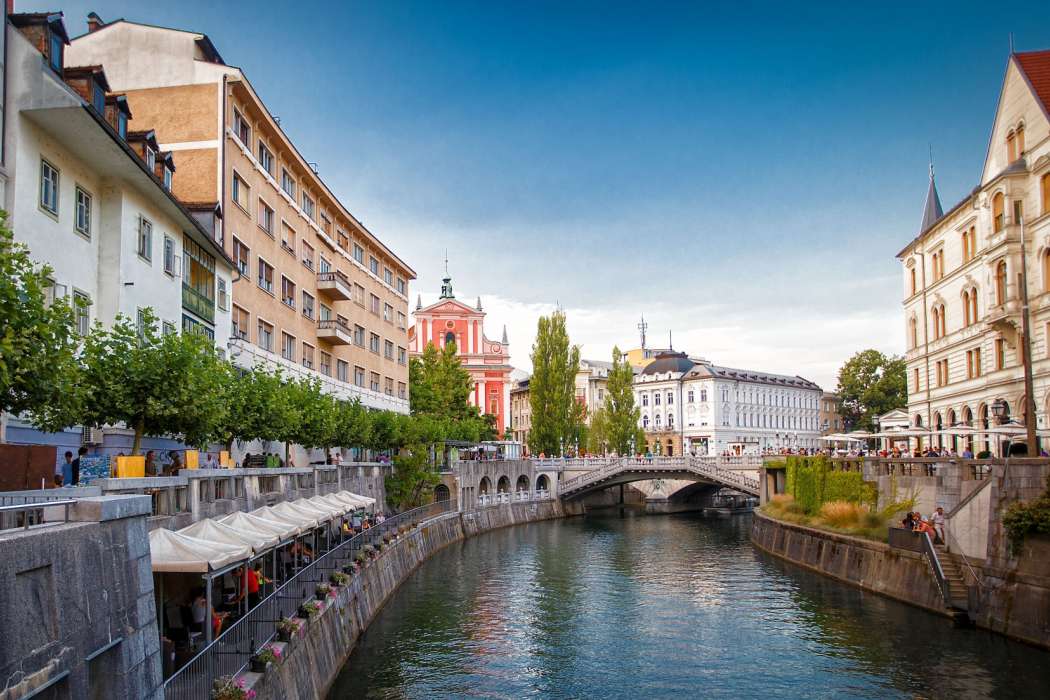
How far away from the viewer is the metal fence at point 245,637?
13883 millimetres

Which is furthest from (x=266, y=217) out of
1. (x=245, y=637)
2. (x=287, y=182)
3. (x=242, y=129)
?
(x=245, y=637)

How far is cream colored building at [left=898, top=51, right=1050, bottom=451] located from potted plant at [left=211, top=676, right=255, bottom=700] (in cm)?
3917

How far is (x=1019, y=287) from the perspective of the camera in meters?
43.7

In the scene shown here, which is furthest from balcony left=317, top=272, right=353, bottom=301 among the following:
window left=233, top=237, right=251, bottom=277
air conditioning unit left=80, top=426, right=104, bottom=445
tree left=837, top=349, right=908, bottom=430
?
tree left=837, top=349, right=908, bottom=430

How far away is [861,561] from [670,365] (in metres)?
99.4

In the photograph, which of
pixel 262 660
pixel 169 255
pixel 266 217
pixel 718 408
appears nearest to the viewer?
pixel 262 660

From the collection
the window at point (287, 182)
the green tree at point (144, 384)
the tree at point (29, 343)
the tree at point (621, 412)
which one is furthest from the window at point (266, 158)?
the tree at point (621, 412)

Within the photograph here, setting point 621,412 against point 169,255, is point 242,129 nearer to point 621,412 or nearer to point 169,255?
point 169,255

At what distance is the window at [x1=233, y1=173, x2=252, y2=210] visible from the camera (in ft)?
139

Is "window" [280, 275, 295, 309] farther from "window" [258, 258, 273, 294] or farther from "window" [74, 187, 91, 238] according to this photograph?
"window" [74, 187, 91, 238]

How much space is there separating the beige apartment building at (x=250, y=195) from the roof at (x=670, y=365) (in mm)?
81317

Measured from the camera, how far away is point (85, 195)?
28.0m

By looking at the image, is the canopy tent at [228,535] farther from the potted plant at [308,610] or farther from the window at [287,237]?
the window at [287,237]

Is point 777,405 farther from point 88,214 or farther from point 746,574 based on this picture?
point 88,214
